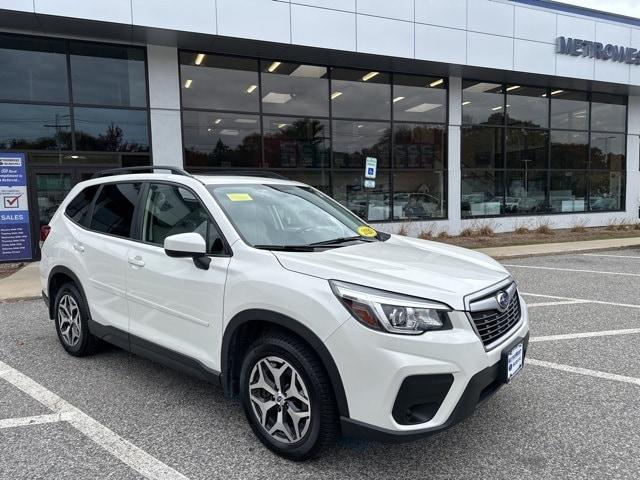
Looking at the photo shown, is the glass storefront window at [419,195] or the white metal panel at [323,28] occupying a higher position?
the white metal panel at [323,28]

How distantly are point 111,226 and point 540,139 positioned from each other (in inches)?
689

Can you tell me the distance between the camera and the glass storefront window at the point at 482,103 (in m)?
16.5

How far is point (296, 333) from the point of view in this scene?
2711 mm

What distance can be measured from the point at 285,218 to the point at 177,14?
31.4 feet

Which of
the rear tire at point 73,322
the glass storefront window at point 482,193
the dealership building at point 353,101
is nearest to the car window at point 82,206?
the rear tire at point 73,322

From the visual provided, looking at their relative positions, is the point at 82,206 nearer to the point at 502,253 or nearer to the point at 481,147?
the point at 502,253

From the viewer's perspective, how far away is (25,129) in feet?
37.3

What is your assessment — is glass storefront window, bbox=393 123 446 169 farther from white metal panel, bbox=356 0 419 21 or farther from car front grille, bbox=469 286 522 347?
car front grille, bbox=469 286 522 347

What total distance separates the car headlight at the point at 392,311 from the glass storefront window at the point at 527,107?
16.7 meters

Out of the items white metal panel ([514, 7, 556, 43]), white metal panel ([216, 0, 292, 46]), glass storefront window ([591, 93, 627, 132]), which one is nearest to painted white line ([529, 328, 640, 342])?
white metal panel ([216, 0, 292, 46])

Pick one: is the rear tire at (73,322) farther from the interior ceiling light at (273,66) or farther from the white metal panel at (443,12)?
the white metal panel at (443,12)

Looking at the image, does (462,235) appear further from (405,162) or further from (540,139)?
(540,139)

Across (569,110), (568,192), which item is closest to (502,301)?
(568,192)

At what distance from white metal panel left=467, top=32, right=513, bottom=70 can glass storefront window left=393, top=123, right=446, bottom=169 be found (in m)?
2.45
